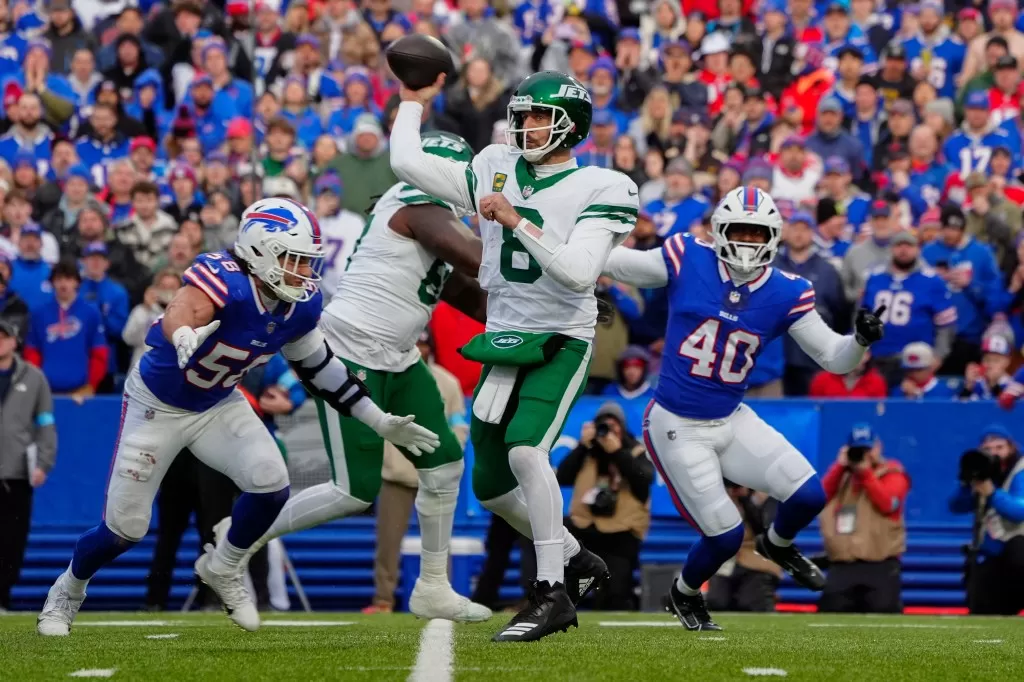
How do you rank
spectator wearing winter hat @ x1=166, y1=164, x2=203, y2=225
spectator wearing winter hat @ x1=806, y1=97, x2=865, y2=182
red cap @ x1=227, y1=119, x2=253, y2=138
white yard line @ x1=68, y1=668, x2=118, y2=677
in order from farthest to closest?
red cap @ x1=227, y1=119, x2=253, y2=138 → spectator wearing winter hat @ x1=806, y1=97, x2=865, y2=182 → spectator wearing winter hat @ x1=166, y1=164, x2=203, y2=225 → white yard line @ x1=68, y1=668, x2=118, y2=677

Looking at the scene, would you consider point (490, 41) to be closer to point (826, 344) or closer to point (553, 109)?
point (826, 344)

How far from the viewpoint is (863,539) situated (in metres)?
9.77

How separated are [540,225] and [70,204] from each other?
6.62 meters

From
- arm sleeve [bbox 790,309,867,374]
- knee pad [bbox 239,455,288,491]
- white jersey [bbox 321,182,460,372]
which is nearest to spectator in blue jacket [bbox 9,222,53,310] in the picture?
white jersey [bbox 321,182,460,372]

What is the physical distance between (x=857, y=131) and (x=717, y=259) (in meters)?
5.97

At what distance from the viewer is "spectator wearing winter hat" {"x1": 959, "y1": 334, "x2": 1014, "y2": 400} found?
10344 millimetres

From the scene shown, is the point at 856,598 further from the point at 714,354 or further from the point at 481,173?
the point at 481,173

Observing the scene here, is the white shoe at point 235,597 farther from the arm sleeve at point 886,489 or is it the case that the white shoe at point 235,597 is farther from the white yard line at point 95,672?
the arm sleeve at point 886,489

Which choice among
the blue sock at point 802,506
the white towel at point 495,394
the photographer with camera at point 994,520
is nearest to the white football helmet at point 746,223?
the blue sock at point 802,506

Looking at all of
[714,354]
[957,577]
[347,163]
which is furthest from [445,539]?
[347,163]

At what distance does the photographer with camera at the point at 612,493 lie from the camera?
9.63 metres

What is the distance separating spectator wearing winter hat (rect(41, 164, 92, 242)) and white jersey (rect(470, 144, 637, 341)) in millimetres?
6228

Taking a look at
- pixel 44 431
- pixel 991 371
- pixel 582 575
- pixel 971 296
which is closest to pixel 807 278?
pixel 971 296

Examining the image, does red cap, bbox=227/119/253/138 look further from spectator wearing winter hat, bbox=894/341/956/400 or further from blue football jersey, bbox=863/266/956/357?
spectator wearing winter hat, bbox=894/341/956/400
